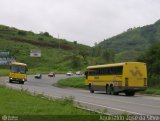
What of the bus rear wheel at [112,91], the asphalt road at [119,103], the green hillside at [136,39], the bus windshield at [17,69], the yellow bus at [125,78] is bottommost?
the asphalt road at [119,103]

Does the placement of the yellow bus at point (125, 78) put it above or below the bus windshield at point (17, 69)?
below

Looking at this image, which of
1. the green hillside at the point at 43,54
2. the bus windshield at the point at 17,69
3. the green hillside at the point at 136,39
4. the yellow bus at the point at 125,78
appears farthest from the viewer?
the green hillside at the point at 136,39

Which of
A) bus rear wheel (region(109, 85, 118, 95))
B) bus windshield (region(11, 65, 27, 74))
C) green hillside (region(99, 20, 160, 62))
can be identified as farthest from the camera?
green hillside (region(99, 20, 160, 62))

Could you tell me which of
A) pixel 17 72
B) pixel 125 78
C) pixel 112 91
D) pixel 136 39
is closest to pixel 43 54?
pixel 136 39

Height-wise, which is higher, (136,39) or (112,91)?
(136,39)

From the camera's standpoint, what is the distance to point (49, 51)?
16138 centimetres

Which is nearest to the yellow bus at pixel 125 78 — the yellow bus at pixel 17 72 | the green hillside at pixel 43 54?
the yellow bus at pixel 17 72

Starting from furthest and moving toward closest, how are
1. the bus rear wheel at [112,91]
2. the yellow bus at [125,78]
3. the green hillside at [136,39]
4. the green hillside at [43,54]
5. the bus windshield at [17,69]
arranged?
the green hillside at [136,39], the green hillside at [43,54], the bus windshield at [17,69], the bus rear wheel at [112,91], the yellow bus at [125,78]

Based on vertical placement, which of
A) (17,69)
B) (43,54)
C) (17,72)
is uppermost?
(43,54)

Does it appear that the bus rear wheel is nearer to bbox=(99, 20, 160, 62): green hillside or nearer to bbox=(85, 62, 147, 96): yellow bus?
bbox=(85, 62, 147, 96): yellow bus

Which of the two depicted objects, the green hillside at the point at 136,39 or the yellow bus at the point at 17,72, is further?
the green hillside at the point at 136,39

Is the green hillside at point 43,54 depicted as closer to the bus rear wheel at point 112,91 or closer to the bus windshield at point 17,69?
the bus windshield at point 17,69

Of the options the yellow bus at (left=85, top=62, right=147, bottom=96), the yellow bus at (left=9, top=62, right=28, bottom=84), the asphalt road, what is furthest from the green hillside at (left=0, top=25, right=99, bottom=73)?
the asphalt road

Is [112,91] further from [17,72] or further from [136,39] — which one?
[136,39]
